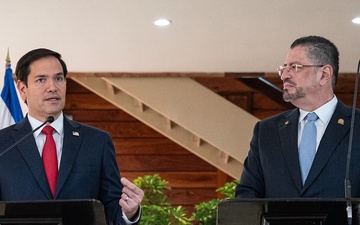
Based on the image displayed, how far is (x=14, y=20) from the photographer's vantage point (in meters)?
6.89

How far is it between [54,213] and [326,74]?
1377 millimetres

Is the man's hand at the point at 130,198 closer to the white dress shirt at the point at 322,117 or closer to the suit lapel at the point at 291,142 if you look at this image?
the suit lapel at the point at 291,142

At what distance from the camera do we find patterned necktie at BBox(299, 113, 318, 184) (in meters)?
3.44

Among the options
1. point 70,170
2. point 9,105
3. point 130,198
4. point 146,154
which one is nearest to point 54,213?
point 130,198

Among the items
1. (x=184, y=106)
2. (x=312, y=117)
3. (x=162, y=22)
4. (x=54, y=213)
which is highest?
(x=162, y=22)

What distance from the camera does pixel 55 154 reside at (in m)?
3.41

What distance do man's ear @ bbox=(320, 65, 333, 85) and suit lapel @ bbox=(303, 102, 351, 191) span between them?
13cm

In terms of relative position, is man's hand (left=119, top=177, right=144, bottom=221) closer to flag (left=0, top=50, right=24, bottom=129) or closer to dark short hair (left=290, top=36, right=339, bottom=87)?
dark short hair (left=290, top=36, right=339, bottom=87)

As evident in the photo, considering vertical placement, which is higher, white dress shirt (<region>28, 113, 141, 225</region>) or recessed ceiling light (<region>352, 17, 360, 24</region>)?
recessed ceiling light (<region>352, 17, 360, 24</region>)

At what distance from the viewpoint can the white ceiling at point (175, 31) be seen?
6.46m

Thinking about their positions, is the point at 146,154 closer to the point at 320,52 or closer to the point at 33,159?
the point at 320,52

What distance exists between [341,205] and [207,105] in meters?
6.52

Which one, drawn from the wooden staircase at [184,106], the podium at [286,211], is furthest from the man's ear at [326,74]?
the wooden staircase at [184,106]

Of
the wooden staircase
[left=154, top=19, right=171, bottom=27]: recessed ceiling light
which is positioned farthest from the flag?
the wooden staircase
